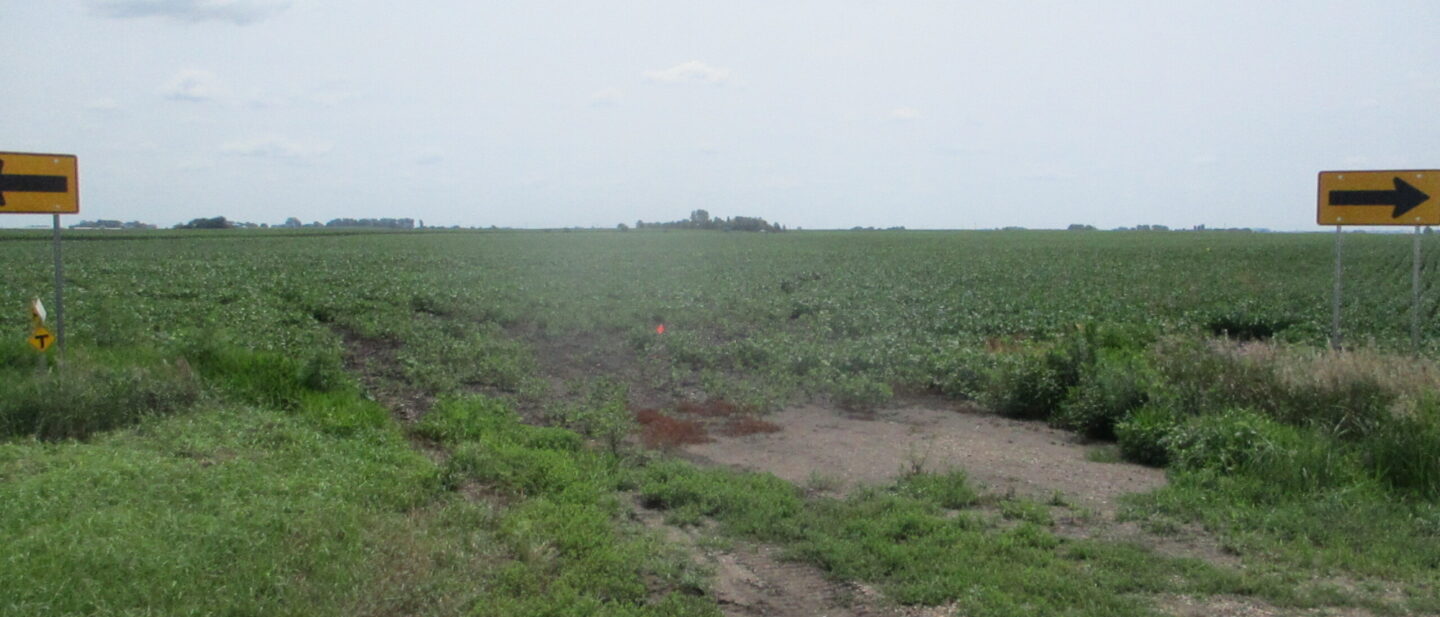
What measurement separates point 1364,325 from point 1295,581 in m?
14.6

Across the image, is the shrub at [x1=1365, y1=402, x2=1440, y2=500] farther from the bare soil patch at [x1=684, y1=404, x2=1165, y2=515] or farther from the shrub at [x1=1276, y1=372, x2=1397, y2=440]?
the bare soil patch at [x1=684, y1=404, x2=1165, y2=515]

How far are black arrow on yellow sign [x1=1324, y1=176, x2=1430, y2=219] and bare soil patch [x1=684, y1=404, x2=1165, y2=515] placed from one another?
3.47 meters

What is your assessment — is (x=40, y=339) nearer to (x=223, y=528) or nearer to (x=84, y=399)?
(x=84, y=399)

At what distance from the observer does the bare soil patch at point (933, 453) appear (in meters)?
7.64

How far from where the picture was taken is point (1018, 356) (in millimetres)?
12477

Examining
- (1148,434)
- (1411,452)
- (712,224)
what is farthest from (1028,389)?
(712,224)

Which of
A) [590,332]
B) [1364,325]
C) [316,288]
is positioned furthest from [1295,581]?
[316,288]

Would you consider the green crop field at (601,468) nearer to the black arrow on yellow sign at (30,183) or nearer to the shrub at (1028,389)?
the shrub at (1028,389)

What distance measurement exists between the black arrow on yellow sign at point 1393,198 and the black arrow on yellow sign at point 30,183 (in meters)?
11.8

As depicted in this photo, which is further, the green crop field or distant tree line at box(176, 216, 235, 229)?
distant tree line at box(176, 216, 235, 229)

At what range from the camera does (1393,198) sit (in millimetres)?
9398

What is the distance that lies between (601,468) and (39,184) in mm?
5587

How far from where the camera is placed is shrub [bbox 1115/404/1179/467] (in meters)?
8.37

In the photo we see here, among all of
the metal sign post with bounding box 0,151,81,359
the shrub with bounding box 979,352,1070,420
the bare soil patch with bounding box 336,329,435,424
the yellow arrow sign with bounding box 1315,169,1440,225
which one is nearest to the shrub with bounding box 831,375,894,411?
the shrub with bounding box 979,352,1070,420
